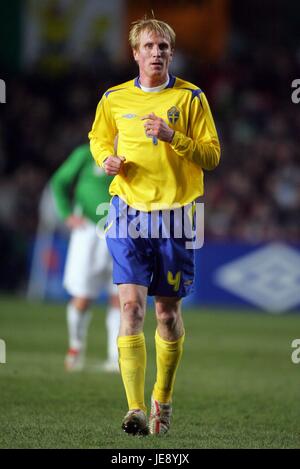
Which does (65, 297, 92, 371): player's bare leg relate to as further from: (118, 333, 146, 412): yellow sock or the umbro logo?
the umbro logo

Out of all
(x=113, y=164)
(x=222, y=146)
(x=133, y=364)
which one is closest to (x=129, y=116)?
(x=113, y=164)

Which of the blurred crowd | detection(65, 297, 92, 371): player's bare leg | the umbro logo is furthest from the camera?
the blurred crowd

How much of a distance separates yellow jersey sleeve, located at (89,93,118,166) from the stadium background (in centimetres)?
430

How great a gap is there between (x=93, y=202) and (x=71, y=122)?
33.4 ft

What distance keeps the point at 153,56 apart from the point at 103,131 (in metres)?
0.55

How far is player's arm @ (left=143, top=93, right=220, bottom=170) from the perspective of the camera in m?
5.90

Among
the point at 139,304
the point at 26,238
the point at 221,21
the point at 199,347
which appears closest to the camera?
the point at 139,304

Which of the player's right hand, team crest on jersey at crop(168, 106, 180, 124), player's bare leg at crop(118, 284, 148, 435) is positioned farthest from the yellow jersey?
player's bare leg at crop(118, 284, 148, 435)

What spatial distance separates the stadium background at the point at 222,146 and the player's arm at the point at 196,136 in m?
4.43

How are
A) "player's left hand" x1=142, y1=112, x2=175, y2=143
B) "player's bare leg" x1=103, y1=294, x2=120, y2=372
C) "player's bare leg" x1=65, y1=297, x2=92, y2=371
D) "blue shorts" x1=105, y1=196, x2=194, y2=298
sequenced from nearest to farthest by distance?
"player's left hand" x1=142, y1=112, x2=175, y2=143
"blue shorts" x1=105, y1=196, x2=194, y2=298
"player's bare leg" x1=65, y1=297, x2=92, y2=371
"player's bare leg" x1=103, y1=294, x2=120, y2=372

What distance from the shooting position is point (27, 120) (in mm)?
19922

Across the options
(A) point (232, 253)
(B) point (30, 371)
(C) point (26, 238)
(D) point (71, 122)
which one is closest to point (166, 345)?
(B) point (30, 371)

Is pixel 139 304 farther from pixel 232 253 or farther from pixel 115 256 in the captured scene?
pixel 232 253

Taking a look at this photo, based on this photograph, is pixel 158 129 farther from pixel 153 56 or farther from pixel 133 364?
pixel 133 364
